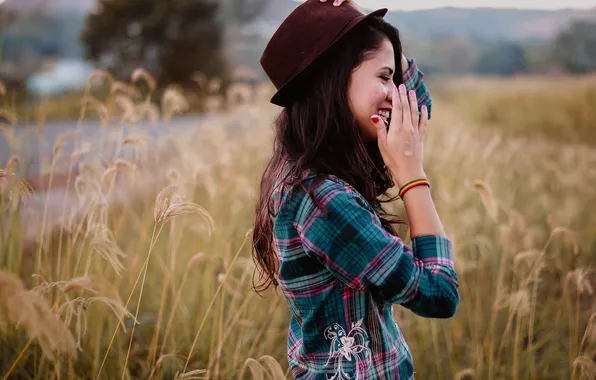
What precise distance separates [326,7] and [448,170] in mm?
4308

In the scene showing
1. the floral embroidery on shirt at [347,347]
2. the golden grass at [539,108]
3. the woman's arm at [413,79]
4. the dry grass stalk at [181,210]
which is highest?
the golden grass at [539,108]

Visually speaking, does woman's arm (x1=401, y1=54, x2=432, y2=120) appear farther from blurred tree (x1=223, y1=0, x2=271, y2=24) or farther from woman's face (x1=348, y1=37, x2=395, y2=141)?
blurred tree (x1=223, y1=0, x2=271, y2=24)

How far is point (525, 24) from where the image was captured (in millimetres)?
13445

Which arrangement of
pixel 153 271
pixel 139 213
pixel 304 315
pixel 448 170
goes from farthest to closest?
pixel 448 170, pixel 139 213, pixel 153 271, pixel 304 315

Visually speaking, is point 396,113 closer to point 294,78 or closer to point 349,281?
point 294,78

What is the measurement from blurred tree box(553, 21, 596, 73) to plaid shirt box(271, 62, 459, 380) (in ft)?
43.3

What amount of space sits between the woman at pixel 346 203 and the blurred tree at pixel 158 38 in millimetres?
15107

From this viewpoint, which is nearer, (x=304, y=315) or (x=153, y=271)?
(x=304, y=315)

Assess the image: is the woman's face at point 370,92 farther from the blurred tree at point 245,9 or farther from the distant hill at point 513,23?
the blurred tree at point 245,9

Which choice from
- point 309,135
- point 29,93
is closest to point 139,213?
point 309,135

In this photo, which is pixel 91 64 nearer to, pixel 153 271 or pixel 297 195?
pixel 153 271

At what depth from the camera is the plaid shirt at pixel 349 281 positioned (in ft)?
4.03

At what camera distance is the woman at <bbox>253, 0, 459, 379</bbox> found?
4.08 ft

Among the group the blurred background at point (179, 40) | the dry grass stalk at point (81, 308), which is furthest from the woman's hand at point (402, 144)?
the blurred background at point (179, 40)
